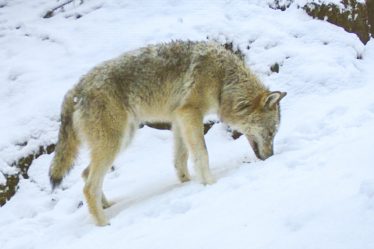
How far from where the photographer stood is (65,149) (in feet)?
21.7

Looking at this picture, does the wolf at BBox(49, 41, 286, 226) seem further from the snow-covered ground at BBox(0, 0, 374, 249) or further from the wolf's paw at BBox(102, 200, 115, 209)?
the snow-covered ground at BBox(0, 0, 374, 249)

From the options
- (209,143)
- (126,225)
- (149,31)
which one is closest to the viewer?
(126,225)

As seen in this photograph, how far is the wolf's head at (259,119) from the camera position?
7059 mm

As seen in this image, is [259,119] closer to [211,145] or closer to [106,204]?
[211,145]

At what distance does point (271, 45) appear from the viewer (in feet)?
33.7

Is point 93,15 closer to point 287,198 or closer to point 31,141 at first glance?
point 31,141

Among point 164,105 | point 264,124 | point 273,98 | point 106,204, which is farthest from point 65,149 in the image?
point 273,98

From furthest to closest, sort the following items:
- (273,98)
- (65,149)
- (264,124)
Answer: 1. (264,124)
2. (273,98)
3. (65,149)

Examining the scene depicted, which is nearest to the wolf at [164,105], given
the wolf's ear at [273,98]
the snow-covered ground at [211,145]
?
the wolf's ear at [273,98]

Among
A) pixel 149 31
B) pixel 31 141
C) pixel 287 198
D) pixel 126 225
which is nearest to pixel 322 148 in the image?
pixel 287 198

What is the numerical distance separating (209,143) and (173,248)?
4.44 metres

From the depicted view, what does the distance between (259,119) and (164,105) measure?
52.6 inches

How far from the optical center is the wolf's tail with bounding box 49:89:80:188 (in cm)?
657

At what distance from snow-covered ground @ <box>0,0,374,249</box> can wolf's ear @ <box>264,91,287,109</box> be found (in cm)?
66
